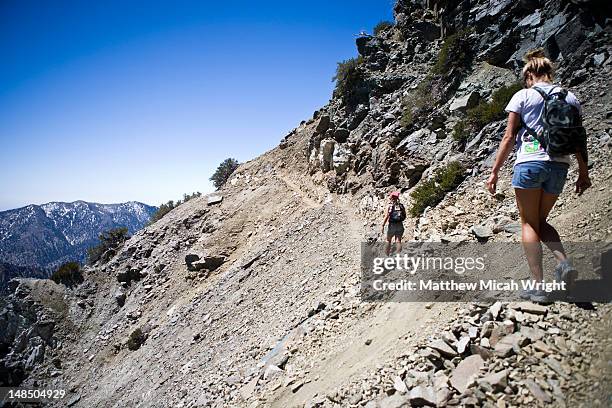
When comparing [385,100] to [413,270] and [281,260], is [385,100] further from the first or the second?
[413,270]

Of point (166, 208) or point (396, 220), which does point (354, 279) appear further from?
point (166, 208)

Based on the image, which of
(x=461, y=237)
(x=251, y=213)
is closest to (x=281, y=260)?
(x=251, y=213)

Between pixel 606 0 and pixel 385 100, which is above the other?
pixel 385 100

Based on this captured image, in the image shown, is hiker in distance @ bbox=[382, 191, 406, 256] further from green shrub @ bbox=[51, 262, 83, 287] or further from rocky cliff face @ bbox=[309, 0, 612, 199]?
green shrub @ bbox=[51, 262, 83, 287]

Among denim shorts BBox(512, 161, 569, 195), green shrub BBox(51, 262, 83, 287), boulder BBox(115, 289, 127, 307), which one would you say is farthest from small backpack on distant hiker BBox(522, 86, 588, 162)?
green shrub BBox(51, 262, 83, 287)

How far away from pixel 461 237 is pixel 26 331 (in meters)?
35.7

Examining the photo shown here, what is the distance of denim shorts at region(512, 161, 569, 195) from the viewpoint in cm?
341

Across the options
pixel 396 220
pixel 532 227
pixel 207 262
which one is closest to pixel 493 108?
pixel 396 220

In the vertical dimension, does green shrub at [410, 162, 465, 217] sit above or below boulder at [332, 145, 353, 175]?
below

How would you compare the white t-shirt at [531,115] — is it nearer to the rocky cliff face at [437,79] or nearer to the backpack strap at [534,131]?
the backpack strap at [534,131]

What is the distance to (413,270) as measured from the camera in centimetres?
793

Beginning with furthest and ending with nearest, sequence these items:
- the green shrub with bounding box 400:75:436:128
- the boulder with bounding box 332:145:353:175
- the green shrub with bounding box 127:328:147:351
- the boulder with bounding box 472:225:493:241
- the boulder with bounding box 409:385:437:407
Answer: the boulder with bounding box 332:145:353:175 → the green shrub with bounding box 127:328:147:351 → the green shrub with bounding box 400:75:436:128 → the boulder with bounding box 472:225:493:241 → the boulder with bounding box 409:385:437:407

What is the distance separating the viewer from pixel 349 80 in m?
24.1

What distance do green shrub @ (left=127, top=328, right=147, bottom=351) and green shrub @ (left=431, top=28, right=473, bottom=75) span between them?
82.8 feet
